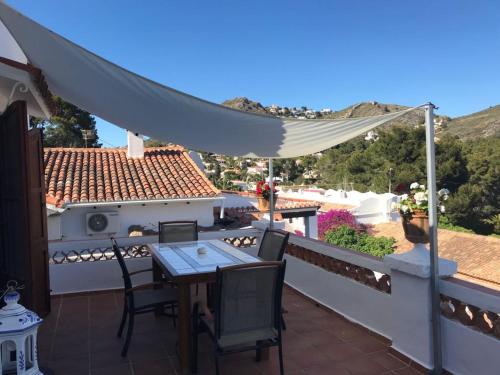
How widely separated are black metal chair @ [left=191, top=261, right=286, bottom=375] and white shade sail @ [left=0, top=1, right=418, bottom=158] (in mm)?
1260

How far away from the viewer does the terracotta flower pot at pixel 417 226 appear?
123 inches

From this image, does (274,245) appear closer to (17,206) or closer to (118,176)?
(17,206)

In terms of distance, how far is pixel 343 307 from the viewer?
4.34 meters

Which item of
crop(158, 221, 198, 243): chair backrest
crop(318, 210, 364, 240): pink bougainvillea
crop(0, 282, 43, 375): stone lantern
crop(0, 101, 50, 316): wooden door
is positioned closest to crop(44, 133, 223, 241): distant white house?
crop(158, 221, 198, 243): chair backrest

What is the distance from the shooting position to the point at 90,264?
538 centimetres

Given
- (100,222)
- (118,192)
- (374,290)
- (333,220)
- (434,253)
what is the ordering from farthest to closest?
(333,220) → (118,192) → (100,222) → (374,290) → (434,253)

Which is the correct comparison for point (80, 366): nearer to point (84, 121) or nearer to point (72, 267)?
point (72, 267)

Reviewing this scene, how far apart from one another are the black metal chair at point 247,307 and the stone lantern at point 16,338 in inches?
46.0

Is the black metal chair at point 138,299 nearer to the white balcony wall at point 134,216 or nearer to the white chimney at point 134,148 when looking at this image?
the white balcony wall at point 134,216

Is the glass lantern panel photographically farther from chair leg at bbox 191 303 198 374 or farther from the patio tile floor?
chair leg at bbox 191 303 198 374

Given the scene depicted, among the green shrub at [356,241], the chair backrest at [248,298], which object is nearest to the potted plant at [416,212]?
the chair backrest at [248,298]

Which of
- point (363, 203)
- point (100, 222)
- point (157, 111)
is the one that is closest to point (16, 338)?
point (157, 111)

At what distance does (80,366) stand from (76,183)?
26.2 ft

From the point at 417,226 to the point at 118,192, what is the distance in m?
8.51
